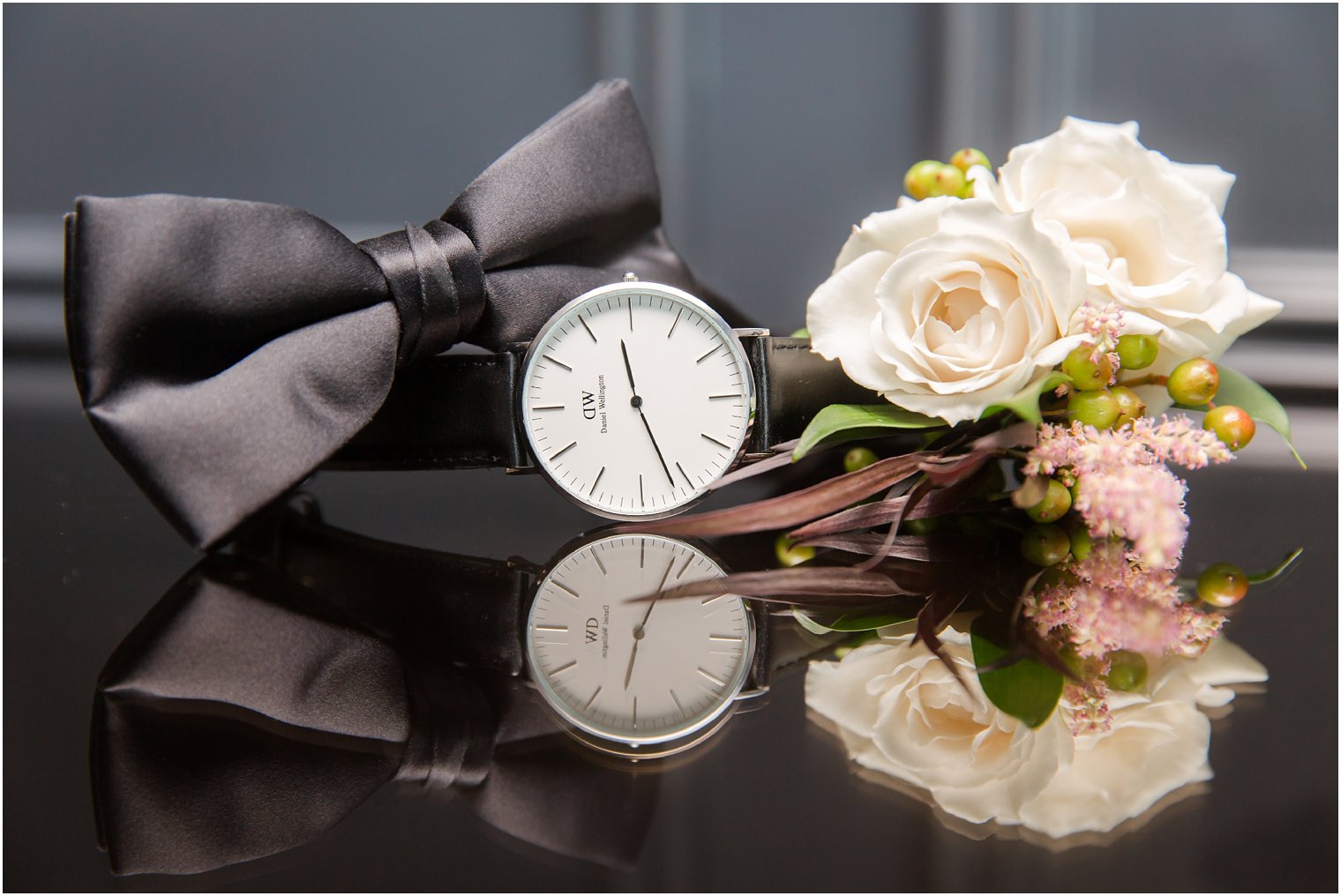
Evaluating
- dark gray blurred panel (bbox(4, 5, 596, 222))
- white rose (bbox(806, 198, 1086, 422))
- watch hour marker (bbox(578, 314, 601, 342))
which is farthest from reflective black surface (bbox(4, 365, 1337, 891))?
dark gray blurred panel (bbox(4, 5, 596, 222))

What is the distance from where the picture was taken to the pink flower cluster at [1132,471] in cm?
60

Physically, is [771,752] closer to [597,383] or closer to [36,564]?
[597,383]

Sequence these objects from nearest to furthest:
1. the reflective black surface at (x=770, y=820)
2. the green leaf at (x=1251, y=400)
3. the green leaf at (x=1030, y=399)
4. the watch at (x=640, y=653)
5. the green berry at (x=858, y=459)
→ the reflective black surface at (x=770, y=820), the watch at (x=640, y=653), the green leaf at (x=1030, y=399), the green leaf at (x=1251, y=400), the green berry at (x=858, y=459)

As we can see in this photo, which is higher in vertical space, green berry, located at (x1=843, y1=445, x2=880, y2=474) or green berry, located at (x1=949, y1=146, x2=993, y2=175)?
green berry, located at (x1=949, y1=146, x2=993, y2=175)

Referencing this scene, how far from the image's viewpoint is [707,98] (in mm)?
1332

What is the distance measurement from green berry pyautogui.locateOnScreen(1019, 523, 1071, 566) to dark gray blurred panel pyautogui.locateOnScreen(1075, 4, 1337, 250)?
30.5 inches

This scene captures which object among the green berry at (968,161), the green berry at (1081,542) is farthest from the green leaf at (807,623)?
the green berry at (968,161)

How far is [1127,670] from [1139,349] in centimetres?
27

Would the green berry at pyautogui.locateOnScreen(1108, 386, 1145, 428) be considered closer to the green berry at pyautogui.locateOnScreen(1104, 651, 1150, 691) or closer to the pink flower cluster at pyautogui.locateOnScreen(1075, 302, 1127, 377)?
the pink flower cluster at pyautogui.locateOnScreen(1075, 302, 1127, 377)

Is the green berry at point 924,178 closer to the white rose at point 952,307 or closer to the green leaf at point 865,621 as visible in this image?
the white rose at point 952,307

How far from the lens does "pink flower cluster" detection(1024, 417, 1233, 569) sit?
597 millimetres

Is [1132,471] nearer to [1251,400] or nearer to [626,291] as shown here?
[1251,400]

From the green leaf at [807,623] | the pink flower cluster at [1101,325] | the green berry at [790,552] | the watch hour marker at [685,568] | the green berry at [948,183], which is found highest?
the green berry at [948,183]

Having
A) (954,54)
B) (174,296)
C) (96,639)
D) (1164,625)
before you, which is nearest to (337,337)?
(174,296)
